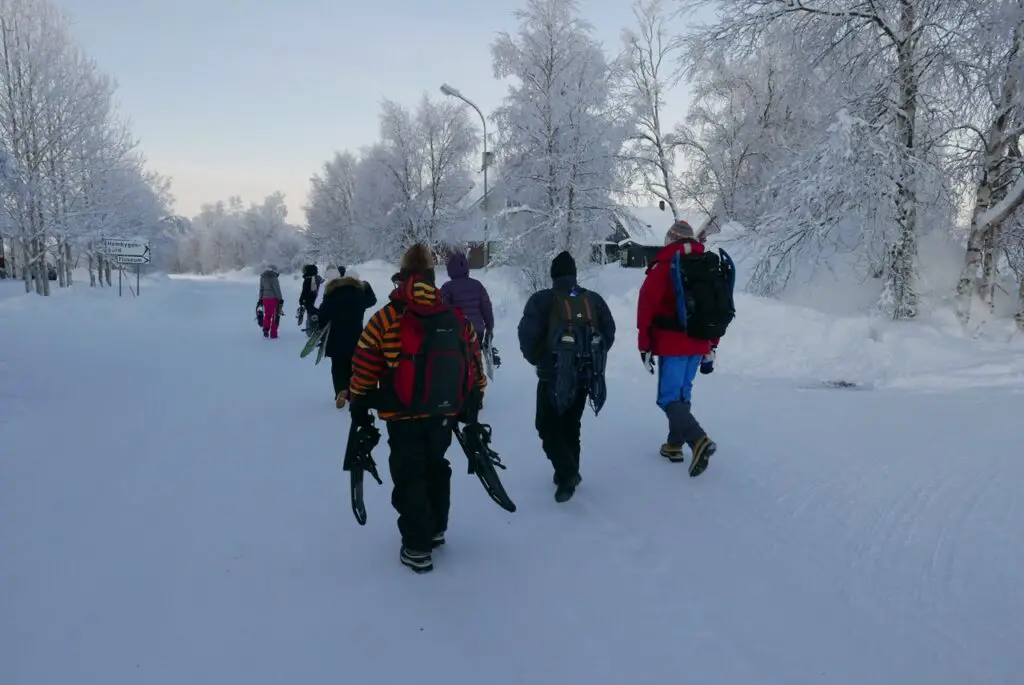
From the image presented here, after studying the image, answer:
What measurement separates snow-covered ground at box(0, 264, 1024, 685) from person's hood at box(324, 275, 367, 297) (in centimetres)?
151

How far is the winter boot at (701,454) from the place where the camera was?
4.74 meters

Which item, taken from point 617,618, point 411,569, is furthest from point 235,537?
point 617,618

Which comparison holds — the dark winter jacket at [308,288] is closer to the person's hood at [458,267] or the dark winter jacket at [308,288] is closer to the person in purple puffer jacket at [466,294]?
the person in purple puffer jacket at [466,294]

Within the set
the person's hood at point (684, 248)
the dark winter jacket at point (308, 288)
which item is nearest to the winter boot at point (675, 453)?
the person's hood at point (684, 248)

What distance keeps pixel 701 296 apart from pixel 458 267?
119 inches

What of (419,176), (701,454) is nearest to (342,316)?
(701,454)

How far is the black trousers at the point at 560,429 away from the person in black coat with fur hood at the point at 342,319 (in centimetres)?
341

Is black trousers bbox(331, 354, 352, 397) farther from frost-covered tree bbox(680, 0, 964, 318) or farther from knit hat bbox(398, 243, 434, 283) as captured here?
frost-covered tree bbox(680, 0, 964, 318)

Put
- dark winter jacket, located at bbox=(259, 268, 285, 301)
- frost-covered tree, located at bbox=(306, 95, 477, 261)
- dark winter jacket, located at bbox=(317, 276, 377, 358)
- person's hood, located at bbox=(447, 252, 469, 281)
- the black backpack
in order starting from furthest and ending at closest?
frost-covered tree, located at bbox=(306, 95, 477, 261) → dark winter jacket, located at bbox=(259, 268, 285, 301) → dark winter jacket, located at bbox=(317, 276, 377, 358) → person's hood, located at bbox=(447, 252, 469, 281) → the black backpack

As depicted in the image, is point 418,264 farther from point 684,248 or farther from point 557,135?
point 557,135

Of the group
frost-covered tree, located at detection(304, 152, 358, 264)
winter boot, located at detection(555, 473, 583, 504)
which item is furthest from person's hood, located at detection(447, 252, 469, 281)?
frost-covered tree, located at detection(304, 152, 358, 264)

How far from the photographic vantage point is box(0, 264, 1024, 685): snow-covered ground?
8.86 feet

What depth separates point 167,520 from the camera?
4254mm

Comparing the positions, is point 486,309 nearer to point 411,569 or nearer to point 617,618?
point 411,569
